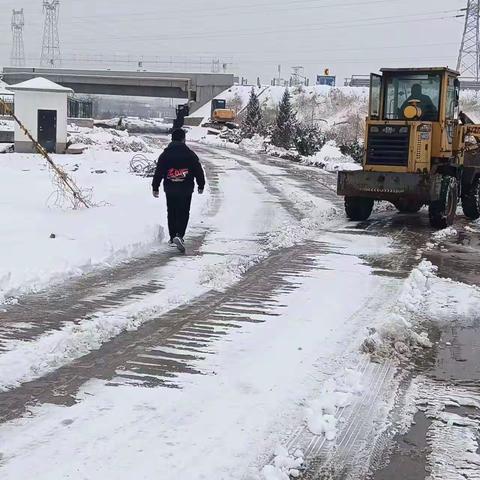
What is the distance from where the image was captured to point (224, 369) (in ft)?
16.7

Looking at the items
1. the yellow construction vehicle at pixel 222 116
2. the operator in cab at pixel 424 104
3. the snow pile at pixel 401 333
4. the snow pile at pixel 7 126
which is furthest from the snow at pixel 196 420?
the yellow construction vehicle at pixel 222 116

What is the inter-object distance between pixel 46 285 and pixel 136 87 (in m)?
73.6

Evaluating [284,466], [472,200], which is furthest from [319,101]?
[284,466]

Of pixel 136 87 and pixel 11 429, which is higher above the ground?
pixel 136 87

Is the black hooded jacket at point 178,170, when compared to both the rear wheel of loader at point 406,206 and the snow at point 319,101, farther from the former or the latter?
the snow at point 319,101

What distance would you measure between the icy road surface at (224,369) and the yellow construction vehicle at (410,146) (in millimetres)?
4061

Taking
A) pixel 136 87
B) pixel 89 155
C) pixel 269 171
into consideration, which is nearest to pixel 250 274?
pixel 269 171

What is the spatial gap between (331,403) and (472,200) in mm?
13067

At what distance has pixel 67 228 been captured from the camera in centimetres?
1055

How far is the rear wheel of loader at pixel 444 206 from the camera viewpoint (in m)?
13.8

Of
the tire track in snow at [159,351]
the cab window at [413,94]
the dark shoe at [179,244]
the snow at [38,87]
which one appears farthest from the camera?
the snow at [38,87]

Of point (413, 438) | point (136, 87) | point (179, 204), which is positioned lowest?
point (413, 438)

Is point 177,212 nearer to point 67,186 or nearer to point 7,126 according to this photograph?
point 67,186

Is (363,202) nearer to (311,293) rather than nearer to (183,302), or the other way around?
(311,293)
